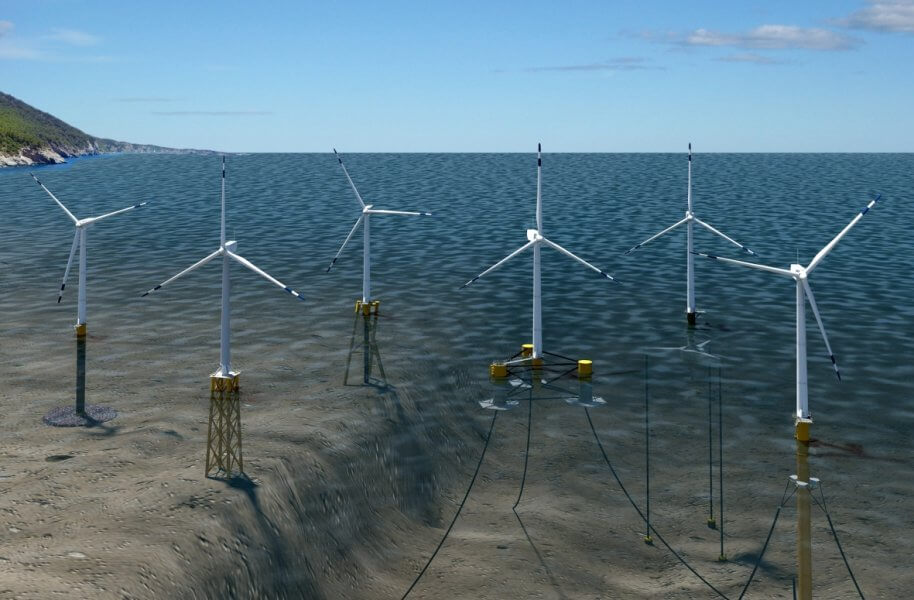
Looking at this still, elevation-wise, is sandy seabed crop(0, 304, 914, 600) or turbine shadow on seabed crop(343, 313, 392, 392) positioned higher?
turbine shadow on seabed crop(343, 313, 392, 392)

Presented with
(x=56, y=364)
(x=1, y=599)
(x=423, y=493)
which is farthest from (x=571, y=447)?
(x=56, y=364)

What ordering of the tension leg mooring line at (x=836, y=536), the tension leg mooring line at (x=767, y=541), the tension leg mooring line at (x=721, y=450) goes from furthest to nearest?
the tension leg mooring line at (x=721, y=450), the tension leg mooring line at (x=767, y=541), the tension leg mooring line at (x=836, y=536)

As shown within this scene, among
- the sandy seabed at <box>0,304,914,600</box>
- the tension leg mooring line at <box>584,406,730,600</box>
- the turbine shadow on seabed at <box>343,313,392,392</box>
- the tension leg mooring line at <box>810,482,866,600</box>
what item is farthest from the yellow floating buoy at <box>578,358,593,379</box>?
the tension leg mooring line at <box>810,482,866,600</box>

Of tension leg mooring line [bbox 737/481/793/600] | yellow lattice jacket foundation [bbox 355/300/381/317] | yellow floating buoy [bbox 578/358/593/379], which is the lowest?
tension leg mooring line [bbox 737/481/793/600]

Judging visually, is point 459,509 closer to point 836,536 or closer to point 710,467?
point 710,467

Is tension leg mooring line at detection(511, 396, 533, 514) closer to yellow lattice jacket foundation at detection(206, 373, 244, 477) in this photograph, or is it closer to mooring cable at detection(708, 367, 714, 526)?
mooring cable at detection(708, 367, 714, 526)

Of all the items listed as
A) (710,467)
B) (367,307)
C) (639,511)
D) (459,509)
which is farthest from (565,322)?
(459,509)

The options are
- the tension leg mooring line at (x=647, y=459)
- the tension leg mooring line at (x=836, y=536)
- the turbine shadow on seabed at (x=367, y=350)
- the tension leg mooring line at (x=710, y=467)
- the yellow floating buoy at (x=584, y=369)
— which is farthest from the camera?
the yellow floating buoy at (x=584, y=369)

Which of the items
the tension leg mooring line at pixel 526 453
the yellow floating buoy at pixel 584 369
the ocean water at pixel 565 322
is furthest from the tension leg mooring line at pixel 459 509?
the yellow floating buoy at pixel 584 369

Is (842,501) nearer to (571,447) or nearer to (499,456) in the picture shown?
(571,447)

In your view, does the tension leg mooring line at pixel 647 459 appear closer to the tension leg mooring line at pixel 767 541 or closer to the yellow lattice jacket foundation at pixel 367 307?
the tension leg mooring line at pixel 767 541

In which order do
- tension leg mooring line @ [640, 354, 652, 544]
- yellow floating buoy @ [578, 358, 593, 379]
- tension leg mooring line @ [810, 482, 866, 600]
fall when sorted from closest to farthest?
tension leg mooring line @ [810, 482, 866, 600] → tension leg mooring line @ [640, 354, 652, 544] → yellow floating buoy @ [578, 358, 593, 379]

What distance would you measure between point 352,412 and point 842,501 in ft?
96.5

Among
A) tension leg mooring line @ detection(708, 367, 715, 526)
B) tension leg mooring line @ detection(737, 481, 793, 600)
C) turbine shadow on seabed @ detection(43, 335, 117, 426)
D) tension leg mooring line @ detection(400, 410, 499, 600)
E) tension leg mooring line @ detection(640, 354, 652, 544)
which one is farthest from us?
turbine shadow on seabed @ detection(43, 335, 117, 426)
